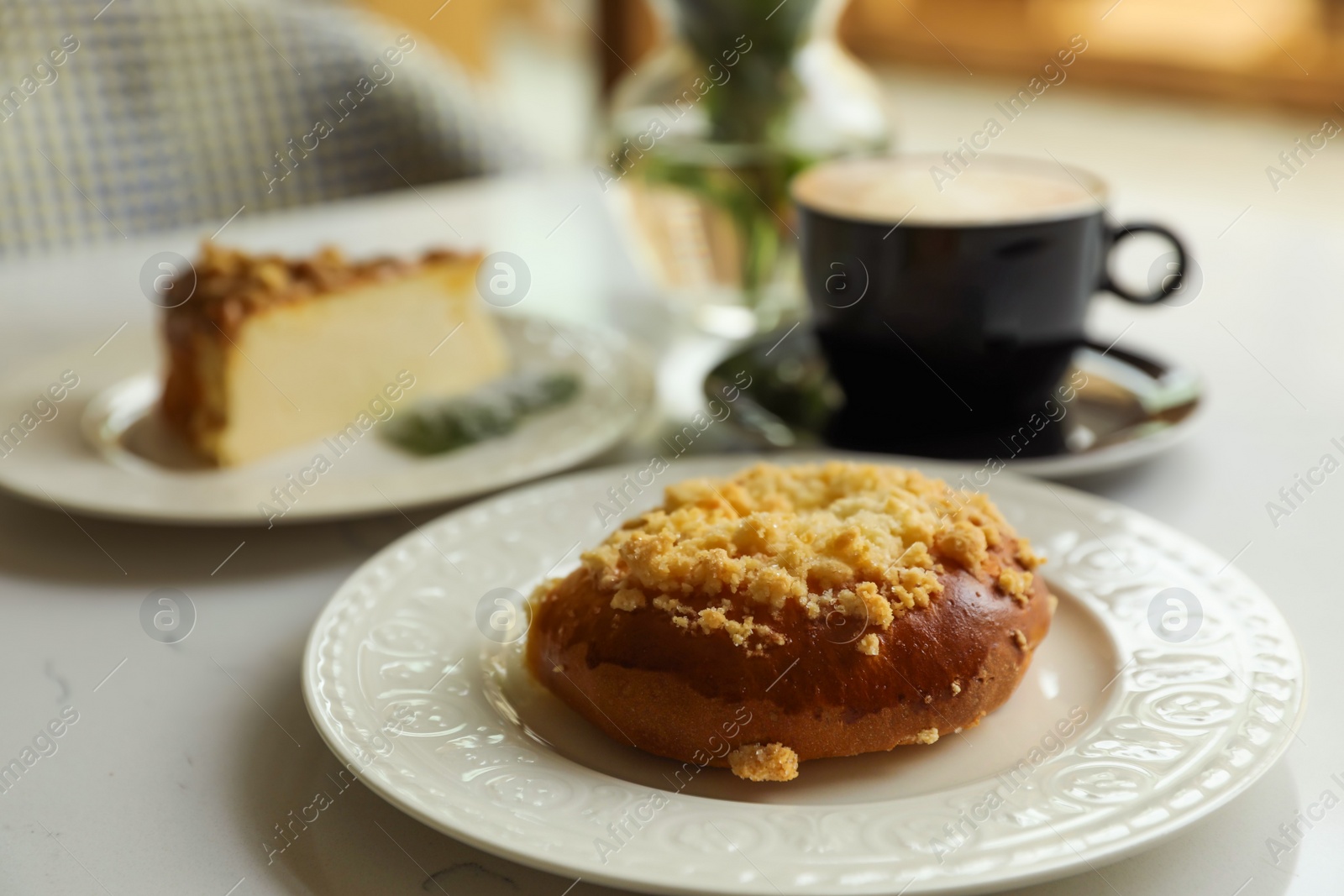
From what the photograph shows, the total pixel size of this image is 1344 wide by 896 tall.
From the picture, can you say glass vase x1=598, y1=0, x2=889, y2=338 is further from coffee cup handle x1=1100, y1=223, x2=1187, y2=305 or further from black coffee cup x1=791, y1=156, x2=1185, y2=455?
coffee cup handle x1=1100, y1=223, x2=1187, y2=305

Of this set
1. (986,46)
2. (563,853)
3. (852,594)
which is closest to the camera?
(563,853)

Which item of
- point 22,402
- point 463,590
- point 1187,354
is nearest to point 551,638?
point 463,590

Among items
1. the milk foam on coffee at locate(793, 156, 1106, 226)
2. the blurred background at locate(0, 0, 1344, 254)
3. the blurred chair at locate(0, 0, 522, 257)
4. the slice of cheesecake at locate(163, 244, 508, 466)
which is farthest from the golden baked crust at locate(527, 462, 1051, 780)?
the blurred chair at locate(0, 0, 522, 257)

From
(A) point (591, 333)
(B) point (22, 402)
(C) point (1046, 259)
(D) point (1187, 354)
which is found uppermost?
(C) point (1046, 259)

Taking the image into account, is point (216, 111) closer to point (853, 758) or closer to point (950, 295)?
point (950, 295)

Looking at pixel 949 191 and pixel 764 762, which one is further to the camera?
pixel 949 191

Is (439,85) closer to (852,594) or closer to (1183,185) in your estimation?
(852,594)

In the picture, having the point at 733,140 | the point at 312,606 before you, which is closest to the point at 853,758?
the point at 312,606
